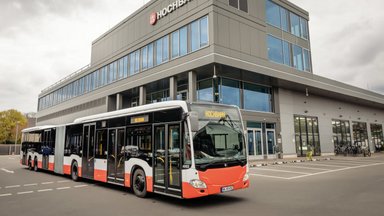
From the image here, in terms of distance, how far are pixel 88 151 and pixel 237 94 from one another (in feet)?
51.0

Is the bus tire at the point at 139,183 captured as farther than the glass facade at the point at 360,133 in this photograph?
No

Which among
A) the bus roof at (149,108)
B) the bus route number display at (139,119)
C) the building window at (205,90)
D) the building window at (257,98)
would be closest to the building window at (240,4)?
the building window at (205,90)

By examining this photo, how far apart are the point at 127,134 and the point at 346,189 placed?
27.1 ft

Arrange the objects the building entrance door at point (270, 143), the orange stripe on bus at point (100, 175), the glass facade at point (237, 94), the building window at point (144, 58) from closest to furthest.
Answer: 1. the orange stripe on bus at point (100, 175)
2. the glass facade at point (237, 94)
3. the building entrance door at point (270, 143)
4. the building window at point (144, 58)

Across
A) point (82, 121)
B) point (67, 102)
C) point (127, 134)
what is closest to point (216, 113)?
point (127, 134)

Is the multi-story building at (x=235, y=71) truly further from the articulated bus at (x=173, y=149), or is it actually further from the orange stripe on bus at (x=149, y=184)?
the orange stripe on bus at (x=149, y=184)

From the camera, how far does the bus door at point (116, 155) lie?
10.3m

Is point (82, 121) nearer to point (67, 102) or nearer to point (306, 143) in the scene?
point (306, 143)

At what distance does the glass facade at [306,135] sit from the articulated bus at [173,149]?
23.5m

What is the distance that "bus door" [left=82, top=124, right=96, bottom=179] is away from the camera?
12305 mm

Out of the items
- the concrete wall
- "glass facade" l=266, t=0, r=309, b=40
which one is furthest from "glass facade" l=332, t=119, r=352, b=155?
"glass facade" l=266, t=0, r=309, b=40

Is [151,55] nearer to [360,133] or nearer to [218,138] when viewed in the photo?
[218,138]

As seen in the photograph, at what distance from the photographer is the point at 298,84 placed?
2828 cm

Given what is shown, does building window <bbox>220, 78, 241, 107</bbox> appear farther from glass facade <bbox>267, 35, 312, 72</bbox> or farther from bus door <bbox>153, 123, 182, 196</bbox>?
bus door <bbox>153, 123, 182, 196</bbox>
